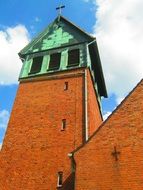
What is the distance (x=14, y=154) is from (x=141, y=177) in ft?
24.5

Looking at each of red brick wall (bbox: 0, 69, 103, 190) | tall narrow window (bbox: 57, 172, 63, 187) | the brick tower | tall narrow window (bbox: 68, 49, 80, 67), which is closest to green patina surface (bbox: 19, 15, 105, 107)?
the brick tower

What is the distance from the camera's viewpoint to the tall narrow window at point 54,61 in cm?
1957

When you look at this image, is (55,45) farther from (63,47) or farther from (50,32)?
(50,32)

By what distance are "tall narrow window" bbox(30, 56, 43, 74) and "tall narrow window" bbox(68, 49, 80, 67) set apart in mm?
2046

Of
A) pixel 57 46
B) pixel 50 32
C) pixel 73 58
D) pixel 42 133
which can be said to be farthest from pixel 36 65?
pixel 42 133

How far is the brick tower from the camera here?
14.4 metres

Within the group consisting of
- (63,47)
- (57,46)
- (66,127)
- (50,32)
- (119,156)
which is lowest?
(119,156)

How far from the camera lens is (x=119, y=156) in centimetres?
1080

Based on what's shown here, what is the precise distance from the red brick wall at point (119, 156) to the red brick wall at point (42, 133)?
279 centimetres

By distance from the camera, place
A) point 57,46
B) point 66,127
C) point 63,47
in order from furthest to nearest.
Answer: point 57,46
point 63,47
point 66,127

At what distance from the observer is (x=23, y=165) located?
48.9 feet

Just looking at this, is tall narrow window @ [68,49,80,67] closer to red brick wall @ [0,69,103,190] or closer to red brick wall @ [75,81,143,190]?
red brick wall @ [0,69,103,190]

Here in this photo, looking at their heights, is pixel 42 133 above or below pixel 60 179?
A: above

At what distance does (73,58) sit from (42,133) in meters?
5.79
